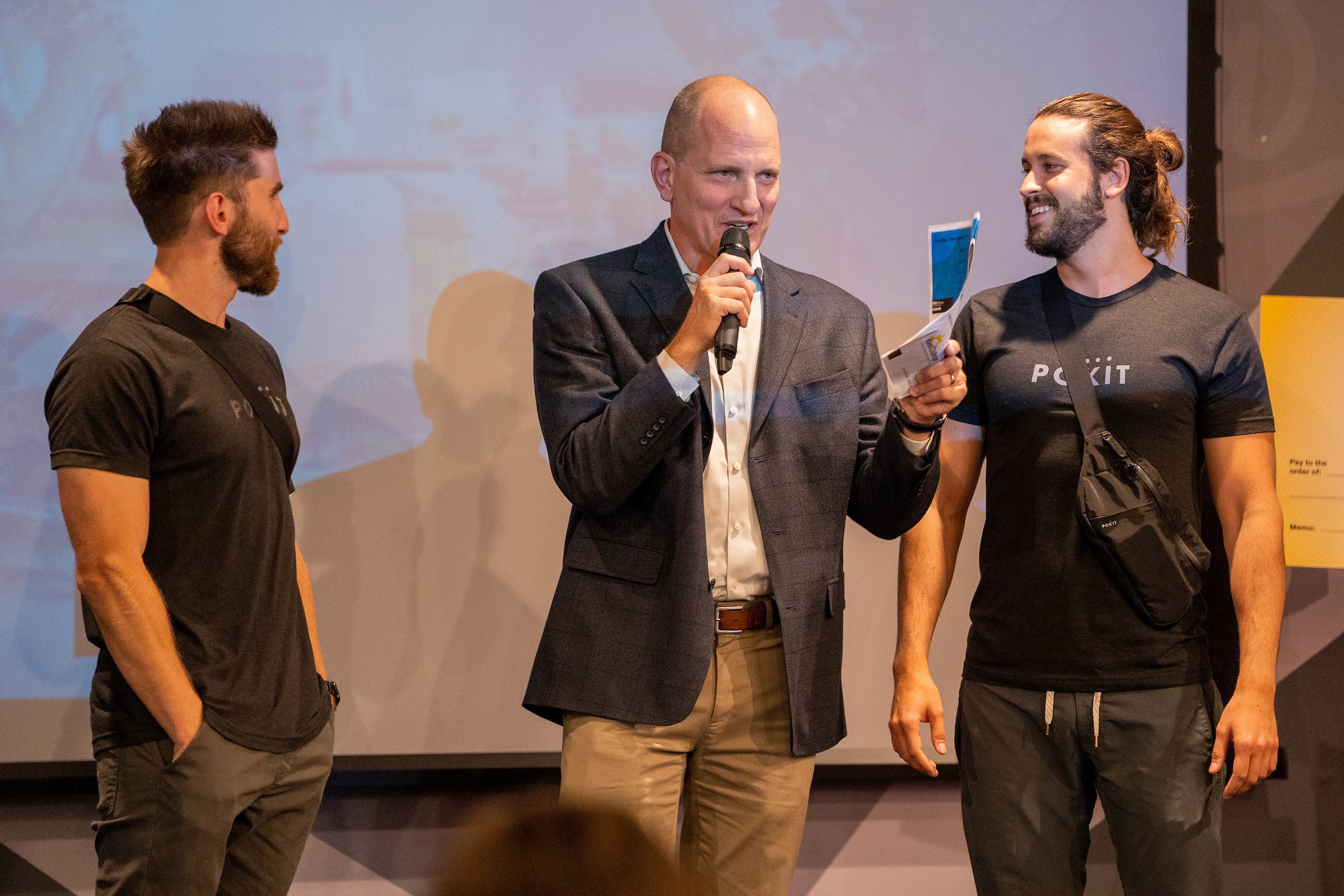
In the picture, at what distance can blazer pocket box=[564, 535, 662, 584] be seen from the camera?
175cm

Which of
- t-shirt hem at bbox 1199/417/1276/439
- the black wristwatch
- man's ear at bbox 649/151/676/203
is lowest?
t-shirt hem at bbox 1199/417/1276/439

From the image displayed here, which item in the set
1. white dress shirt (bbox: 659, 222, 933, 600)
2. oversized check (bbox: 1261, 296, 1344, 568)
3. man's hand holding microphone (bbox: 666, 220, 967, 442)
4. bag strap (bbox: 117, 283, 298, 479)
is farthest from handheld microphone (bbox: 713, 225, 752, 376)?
oversized check (bbox: 1261, 296, 1344, 568)

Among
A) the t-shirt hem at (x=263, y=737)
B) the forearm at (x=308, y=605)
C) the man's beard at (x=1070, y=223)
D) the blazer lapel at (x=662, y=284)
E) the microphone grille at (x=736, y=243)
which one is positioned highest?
the man's beard at (x=1070, y=223)

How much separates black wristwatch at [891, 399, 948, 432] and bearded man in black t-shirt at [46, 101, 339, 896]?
3.50 ft

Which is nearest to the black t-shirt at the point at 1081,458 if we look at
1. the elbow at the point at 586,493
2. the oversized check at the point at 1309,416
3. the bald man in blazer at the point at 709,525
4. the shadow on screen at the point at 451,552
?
the bald man in blazer at the point at 709,525

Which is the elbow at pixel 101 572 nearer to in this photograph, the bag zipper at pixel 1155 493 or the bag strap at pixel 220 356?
the bag strap at pixel 220 356

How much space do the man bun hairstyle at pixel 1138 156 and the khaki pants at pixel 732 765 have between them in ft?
3.58

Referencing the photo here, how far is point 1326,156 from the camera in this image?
9.32 ft

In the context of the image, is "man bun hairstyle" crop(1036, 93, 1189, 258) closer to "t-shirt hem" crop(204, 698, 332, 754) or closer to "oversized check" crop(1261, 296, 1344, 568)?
"oversized check" crop(1261, 296, 1344, 568)

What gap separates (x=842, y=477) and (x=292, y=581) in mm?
989

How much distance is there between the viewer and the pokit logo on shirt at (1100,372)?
1951 millimetres

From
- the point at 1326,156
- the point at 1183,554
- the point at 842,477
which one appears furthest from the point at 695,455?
the point at 1326,156

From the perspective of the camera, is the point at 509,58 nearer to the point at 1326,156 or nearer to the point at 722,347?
the point at 722,347

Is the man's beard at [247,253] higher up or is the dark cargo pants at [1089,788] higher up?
the man's beard at [247,253]
